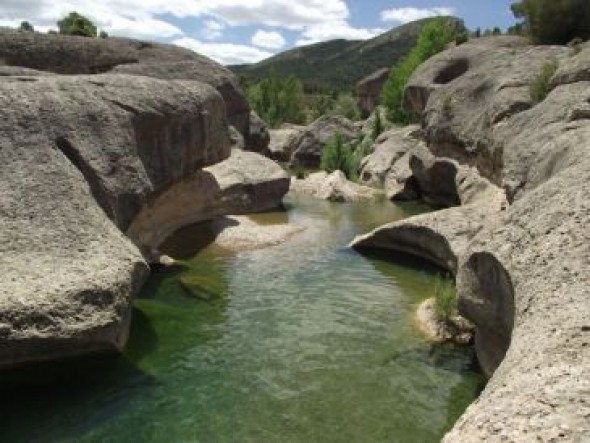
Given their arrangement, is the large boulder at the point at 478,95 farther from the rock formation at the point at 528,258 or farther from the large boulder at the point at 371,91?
the large boulder at the point at 371,91

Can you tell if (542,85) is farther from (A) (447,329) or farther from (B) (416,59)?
(B) (416,59)

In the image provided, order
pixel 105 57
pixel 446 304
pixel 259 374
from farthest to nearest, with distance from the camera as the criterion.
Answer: pixel 105 57
pixel 446 304
pixel 259 374

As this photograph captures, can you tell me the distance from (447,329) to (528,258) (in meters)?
6.05

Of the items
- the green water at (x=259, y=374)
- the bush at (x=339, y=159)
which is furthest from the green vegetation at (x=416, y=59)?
the green water at (x=259, y=374)

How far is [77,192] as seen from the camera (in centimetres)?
1599

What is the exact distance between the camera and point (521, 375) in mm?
7707

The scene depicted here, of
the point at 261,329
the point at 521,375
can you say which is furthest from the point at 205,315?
the point at 521,375

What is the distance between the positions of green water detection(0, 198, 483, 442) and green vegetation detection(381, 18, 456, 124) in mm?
45163

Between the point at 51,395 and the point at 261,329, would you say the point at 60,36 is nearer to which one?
the point at 261,329

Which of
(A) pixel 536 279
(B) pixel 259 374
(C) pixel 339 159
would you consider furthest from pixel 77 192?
(C) pixel 339 159

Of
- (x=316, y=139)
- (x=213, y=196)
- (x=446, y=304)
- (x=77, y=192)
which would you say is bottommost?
(x=446, y=304)

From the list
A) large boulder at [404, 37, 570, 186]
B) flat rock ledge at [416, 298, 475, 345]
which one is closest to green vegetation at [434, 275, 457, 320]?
flat rock ledge at [416, 298, 475, 345]

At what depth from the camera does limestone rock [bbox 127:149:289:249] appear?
24.8 metres

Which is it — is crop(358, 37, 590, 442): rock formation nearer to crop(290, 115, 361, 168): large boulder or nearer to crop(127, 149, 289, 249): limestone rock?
crop(127, 149, 289, 249): limestone rock
